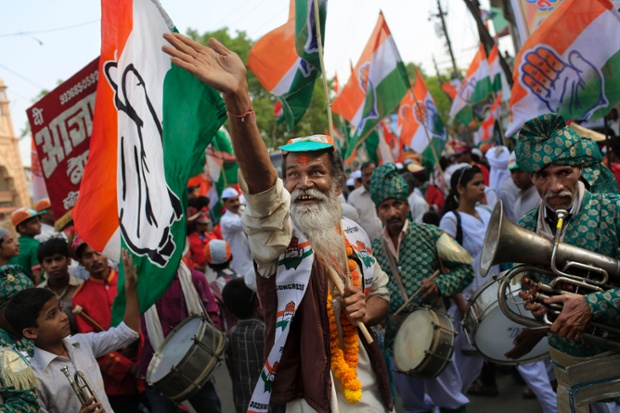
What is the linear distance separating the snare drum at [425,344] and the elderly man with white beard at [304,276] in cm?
136

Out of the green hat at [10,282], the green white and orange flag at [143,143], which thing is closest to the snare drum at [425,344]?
the green white and orange flag at [143,143]

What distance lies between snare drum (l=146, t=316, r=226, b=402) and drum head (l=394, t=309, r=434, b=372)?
1.29 meters

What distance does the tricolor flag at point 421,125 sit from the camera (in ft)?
45.4

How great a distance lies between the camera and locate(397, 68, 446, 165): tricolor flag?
13.9 meters

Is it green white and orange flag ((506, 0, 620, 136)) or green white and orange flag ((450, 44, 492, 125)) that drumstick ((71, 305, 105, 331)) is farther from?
green white and orange flag ((450, 44, 492, 125))

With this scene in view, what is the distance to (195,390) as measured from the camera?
4953 millimetres

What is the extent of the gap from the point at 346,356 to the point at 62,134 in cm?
376

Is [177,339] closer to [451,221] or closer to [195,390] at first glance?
[195,390]

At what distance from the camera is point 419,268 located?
211 inches

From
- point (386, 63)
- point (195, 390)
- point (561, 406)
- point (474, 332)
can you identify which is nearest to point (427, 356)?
point (474, 332)

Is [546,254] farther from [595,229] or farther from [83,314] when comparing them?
[83,314]

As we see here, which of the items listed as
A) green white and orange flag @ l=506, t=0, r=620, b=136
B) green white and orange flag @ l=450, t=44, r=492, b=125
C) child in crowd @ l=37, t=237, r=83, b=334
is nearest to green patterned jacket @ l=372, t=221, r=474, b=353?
green white and orange flag @ l=506, t=0, r=620, b=136

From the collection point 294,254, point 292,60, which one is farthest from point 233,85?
point 292,60

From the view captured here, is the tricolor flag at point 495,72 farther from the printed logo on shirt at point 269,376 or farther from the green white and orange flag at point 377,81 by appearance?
the printed logo on shirt at point 269,376
